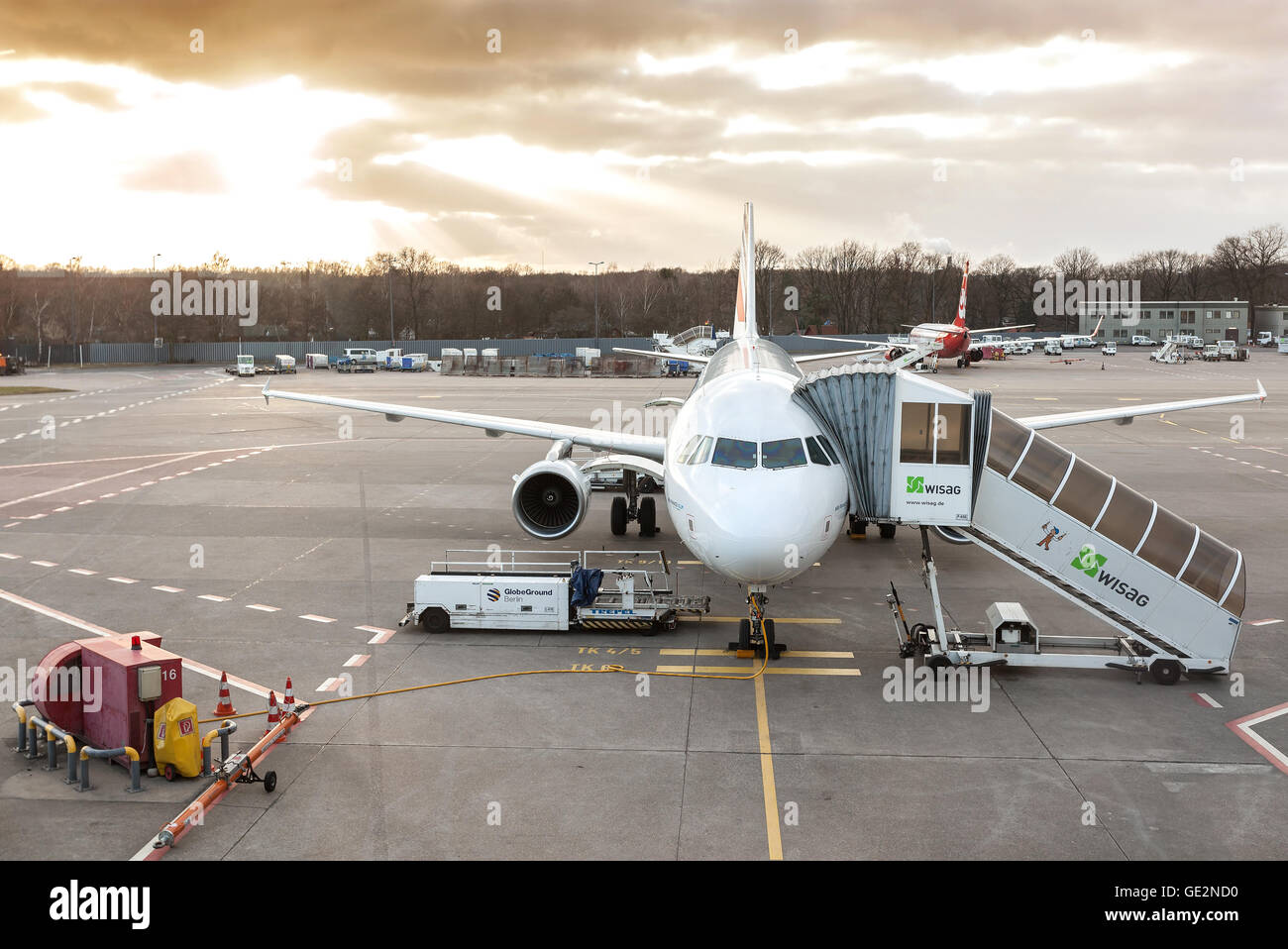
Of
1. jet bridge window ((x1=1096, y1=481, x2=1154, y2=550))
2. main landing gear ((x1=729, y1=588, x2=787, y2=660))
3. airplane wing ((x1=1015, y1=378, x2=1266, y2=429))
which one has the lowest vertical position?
main landing gear ((x1=729, y1=588, x2=787, y2=660))

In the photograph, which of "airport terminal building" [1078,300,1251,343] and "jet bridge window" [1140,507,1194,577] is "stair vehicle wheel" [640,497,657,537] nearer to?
"jet bridge window" [1140,507,1194,577]

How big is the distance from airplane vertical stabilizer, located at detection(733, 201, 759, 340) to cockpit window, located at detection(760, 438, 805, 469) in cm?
1270

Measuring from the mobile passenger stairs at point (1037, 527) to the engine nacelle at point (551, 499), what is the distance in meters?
8.08

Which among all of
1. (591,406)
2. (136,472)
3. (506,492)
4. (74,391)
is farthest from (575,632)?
(74,391)

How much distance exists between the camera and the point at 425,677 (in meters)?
16.7

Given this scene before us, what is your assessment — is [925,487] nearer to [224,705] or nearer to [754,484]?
[754,484]

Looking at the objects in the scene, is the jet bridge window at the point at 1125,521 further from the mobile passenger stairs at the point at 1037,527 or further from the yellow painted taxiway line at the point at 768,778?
the yellow painted taxiway line at the point at 768,778

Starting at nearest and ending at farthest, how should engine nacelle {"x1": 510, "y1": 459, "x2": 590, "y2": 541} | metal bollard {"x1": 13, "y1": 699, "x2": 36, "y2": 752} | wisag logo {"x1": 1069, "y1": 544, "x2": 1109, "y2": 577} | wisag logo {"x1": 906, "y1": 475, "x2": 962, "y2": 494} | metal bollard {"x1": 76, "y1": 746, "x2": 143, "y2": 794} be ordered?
metal bollard {"x1": 76, "y1": 746, "x2": 143, "y2": 794} → metal bollard {"x1": 13, "y1": 699, "x2": 36, "y2": 752} → wisag logo {"x1": 1069, "y1": 544, "x2": 1109, "y2": 577} → wisag logo {"x1": 906, "y1": 475, "x2": 962, "y2": 494} → engine nacelle {"x1": 510, "y1": 459, "x2": 590, "y2": 541}

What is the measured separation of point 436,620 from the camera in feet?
63.1

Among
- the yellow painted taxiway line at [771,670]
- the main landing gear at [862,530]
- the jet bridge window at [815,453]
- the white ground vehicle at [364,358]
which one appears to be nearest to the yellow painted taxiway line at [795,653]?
the yellow painted taxiway line at [771,670]

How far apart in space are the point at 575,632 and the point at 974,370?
307 feet

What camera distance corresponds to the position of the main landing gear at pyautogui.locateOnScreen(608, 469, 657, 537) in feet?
89.1

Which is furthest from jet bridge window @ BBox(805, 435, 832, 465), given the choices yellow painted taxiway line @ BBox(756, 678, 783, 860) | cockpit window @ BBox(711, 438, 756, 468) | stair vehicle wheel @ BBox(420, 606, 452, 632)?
stair vehicle wheel @ BBox(420, 606, 452, 632)

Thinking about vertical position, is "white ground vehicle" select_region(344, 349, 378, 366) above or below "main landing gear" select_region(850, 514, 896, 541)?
above
